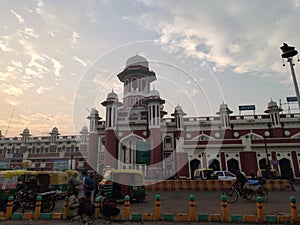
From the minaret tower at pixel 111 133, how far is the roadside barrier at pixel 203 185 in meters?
12.9

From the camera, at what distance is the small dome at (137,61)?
43081mm

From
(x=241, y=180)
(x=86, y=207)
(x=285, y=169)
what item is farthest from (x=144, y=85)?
(x=86, y=207)

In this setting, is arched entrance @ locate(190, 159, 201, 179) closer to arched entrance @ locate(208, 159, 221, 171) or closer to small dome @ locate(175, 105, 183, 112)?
arched entrance @ locate(208, 159, 221, 171)

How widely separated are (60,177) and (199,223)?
11.7 metres

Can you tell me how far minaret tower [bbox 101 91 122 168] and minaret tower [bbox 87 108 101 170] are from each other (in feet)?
12.0

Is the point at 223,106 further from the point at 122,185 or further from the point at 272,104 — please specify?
the point at 122,185

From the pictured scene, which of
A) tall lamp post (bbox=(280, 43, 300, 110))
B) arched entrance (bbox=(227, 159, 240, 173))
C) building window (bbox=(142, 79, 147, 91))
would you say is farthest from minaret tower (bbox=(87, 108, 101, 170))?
tall lamp post (bbox=(280, 43, 300, 110))

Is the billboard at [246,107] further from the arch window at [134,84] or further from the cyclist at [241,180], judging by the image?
the cyclist at [241,180]

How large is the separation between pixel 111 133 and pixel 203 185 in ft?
59.8

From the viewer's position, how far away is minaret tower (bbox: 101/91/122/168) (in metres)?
33.0

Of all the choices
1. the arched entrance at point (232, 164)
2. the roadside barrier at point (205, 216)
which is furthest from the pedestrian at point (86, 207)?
the arched entrance at point (232, 164)

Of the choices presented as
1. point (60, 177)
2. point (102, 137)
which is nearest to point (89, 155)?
point (102, 137)

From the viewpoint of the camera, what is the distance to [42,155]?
48531 mm

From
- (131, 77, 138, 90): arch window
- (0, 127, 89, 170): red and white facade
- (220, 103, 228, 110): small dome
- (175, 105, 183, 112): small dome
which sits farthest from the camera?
(0, 127, 89, 170): red and white facade
